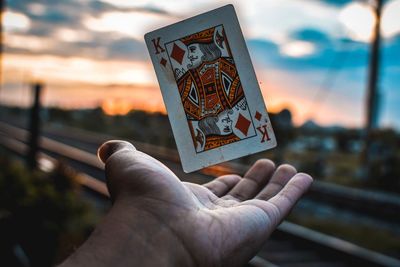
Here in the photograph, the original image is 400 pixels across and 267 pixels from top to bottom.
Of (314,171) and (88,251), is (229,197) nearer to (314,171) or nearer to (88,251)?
(88,251)

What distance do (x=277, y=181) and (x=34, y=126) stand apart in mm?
7777

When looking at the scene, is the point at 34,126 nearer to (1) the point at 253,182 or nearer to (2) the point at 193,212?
(1) the point at 253,182

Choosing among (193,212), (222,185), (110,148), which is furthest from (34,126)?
(193,212)

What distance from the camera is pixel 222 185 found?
278 centimetres

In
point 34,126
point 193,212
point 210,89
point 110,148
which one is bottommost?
point 193,212

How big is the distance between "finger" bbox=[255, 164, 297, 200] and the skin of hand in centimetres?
25

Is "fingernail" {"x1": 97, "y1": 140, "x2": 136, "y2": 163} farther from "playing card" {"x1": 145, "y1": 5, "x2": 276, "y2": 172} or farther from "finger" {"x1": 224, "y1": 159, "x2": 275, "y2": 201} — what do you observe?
"finger" {"x1": 224, "y1": 159, "x2": 275, "y2": 201}

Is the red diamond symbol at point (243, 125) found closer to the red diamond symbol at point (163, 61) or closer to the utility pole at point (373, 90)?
the red diamond symbol at point (163, 61)

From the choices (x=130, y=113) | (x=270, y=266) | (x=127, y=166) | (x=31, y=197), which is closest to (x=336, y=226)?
(x=270, y=266)

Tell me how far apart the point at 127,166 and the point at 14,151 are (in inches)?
732

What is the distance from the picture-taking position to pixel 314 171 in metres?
15.5

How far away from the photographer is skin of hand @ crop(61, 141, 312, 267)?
5.87ft

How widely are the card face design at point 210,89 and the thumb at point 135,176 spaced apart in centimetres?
56

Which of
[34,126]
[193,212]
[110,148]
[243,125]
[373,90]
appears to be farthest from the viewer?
[373,90]
